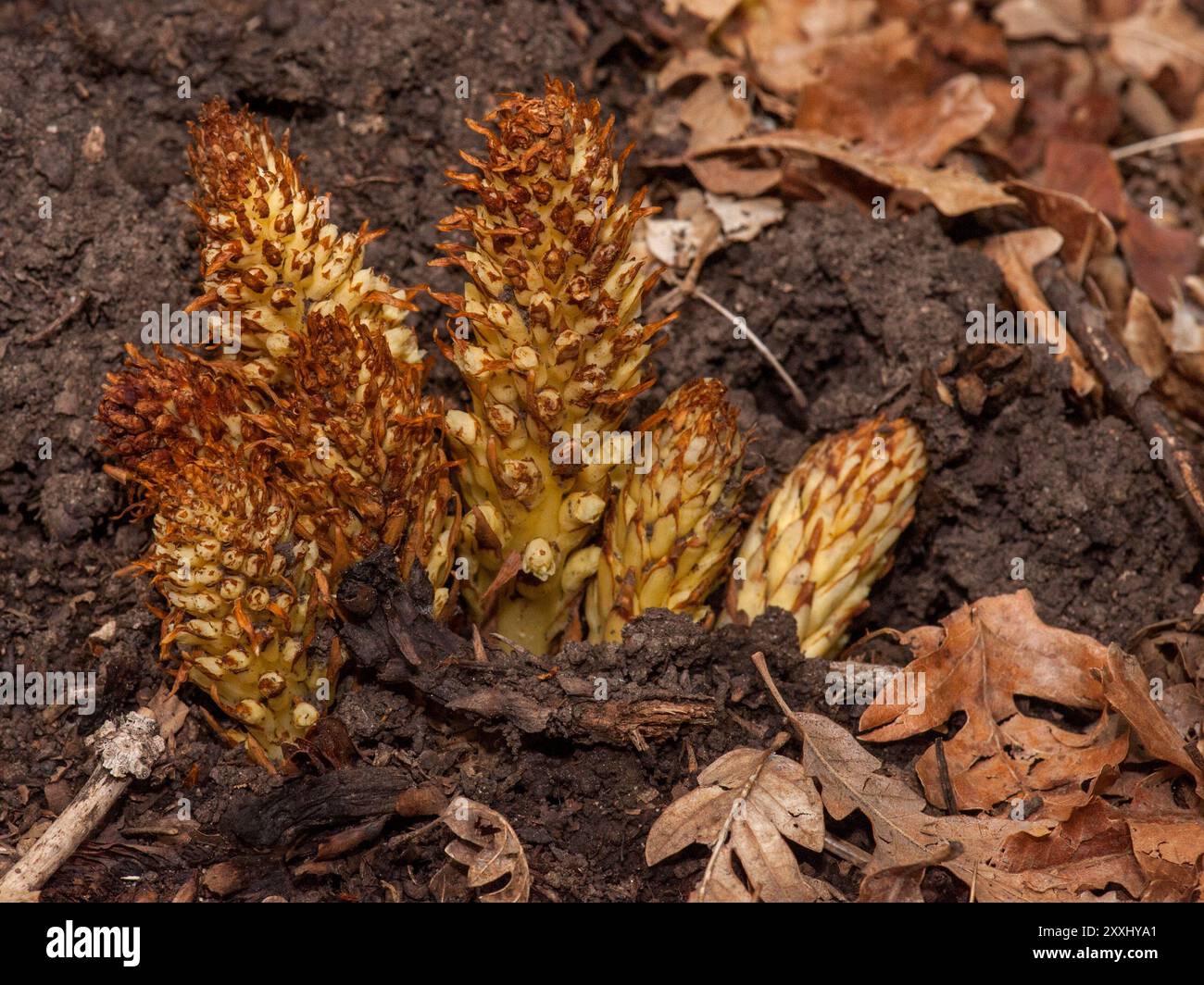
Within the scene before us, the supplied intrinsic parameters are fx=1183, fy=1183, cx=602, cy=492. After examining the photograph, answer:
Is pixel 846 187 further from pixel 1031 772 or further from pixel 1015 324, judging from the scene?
pixel 1031 772

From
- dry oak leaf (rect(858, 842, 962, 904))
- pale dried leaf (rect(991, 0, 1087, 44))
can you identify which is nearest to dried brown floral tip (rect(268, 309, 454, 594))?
dry oak leaf (rect(858, 842, 962, 904))

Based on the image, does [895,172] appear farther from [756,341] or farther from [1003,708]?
[1003,708]

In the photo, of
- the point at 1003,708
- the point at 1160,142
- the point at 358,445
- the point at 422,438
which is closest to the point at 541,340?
the point at 422,438

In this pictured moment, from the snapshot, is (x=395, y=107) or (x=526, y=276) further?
(x=395, y=107)

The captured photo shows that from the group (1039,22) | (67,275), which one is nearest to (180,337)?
(67,275)

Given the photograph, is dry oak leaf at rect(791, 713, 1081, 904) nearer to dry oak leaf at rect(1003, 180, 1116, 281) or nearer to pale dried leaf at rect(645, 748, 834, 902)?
pale dried leaf at rect(645, 748, 834, 902)
